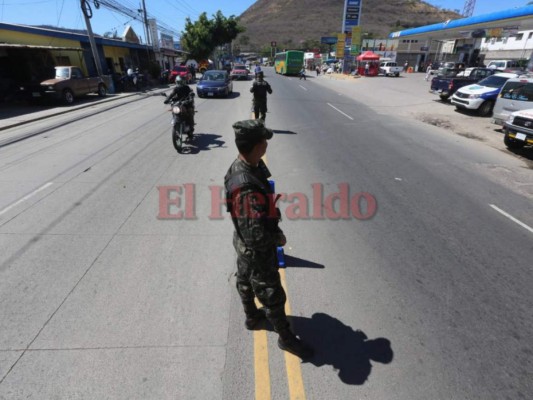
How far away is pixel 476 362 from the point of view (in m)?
2.66

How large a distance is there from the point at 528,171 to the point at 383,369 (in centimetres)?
776

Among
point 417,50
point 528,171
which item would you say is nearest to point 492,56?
point 417,50

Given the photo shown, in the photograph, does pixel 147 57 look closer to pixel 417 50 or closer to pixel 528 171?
Result: pixel 528 171

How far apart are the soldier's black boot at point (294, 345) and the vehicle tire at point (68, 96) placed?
19.3 m

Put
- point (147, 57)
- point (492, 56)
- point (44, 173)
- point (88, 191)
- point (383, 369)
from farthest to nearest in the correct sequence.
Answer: point (492, 56)
point (147, 57)
point (44, 173)
point (88, 191)
point (383, 369)

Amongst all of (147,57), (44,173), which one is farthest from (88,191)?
(147,57)

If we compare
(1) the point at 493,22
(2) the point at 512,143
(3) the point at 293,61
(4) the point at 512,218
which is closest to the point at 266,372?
(4) the point at 512,218

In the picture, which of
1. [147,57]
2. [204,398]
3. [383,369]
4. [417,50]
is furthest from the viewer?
[417,50]

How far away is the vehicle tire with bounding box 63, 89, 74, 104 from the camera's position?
17125 millimetres

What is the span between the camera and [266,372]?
254 cm

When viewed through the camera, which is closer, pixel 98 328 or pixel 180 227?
pixel 98 328

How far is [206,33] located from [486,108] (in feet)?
150

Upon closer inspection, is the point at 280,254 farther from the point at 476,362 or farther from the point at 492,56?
the point at 492,56

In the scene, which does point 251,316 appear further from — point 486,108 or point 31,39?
point 31,39
